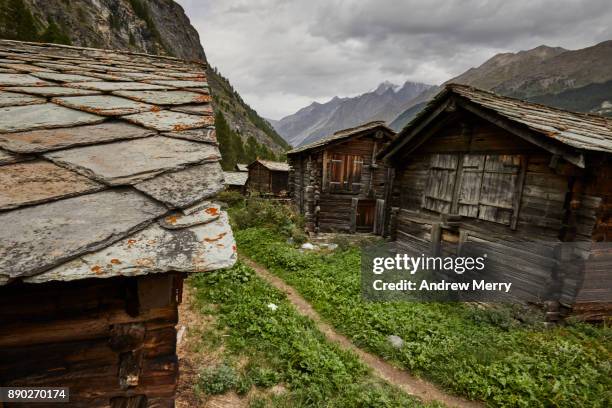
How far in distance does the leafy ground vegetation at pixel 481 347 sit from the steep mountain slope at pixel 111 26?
32459 mm

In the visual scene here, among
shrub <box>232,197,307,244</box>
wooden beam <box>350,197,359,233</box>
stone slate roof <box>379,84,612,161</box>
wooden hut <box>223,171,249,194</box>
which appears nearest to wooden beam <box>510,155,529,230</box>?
stone slate roof <box>379,84,612,161</box>

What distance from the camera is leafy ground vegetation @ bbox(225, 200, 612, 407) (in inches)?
196

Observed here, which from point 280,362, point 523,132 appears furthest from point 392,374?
point 523,132

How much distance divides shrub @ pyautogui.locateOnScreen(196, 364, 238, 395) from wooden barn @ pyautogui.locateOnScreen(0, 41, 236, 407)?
9.35 ft

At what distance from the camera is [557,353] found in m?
5.67

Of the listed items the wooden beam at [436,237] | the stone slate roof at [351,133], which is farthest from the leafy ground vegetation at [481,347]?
the stone slate roof at [351,133]

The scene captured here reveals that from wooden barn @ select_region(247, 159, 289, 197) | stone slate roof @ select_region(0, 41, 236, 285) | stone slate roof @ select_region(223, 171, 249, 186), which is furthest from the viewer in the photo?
stone slate roof @ select_region(223, 171, 249, 186)

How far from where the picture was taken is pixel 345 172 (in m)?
16.7

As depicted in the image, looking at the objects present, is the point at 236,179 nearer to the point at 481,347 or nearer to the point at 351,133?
the point at 351,133

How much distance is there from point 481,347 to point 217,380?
5.18 meters

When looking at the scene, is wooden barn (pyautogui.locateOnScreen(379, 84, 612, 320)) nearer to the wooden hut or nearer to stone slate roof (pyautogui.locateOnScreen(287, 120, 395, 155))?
stone slate roof (pyautogui.locateOnScreen(287, 120, 395, 155))

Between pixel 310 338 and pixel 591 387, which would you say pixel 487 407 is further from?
pixel 310 338

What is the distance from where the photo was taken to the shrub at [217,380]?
15.7 feet

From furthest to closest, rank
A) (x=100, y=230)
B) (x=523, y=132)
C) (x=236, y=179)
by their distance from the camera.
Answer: (x=236, y=179) → (x=523, y=132) → (x=100, y=230)
